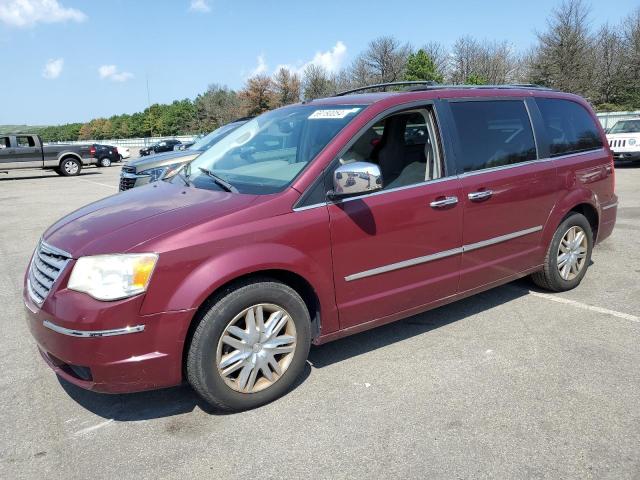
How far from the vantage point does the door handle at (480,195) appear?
390 cm

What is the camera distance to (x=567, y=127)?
16.0 ft

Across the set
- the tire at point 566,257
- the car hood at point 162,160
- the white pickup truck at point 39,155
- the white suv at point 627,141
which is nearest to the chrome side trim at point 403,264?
the tire at point 566,257

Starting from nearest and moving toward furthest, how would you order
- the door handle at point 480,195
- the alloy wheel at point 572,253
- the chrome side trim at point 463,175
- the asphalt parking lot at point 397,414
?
1. the asphalt parking lot at point 397,414
2. the chrome side trim at point 463,175
3. the door handle at point 480,195
4. the alloy wheel at point 572,253

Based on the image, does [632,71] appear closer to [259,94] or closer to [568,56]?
[568,56]

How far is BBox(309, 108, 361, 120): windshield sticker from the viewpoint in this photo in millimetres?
3666

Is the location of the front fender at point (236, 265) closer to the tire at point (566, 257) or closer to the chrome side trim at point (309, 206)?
the chrome side trim at point (309, 206)

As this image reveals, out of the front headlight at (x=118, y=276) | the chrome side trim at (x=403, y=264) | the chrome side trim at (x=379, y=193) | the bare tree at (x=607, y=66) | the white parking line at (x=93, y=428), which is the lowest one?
the white parking line at (x=93, y=428)

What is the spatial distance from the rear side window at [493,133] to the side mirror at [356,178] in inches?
41.6

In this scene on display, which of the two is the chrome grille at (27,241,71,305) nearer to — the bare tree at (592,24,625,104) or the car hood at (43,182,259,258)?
the car hood at (43,182,259,258)

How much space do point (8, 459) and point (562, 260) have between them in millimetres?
4545

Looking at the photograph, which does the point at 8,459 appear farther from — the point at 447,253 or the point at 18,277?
the point at 18,277

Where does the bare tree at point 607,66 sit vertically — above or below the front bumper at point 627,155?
above

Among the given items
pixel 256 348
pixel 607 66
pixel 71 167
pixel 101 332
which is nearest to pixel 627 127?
pixel 256 348

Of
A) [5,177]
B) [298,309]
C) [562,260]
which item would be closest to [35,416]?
[298,309]
